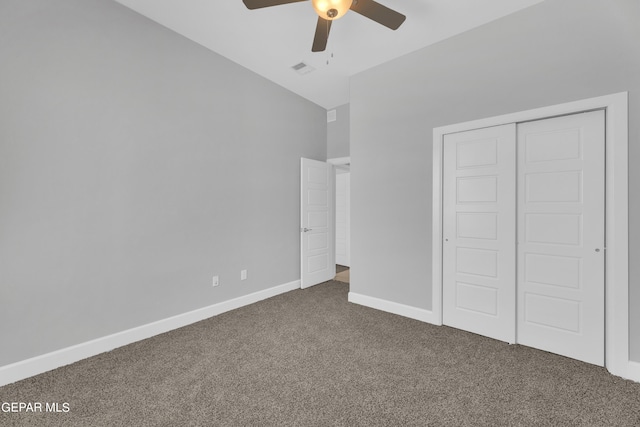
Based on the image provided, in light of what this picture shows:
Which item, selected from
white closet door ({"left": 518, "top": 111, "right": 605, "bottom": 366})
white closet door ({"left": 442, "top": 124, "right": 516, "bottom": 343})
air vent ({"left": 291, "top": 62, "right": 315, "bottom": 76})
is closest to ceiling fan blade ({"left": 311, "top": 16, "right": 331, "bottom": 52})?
air vent ({"left": 291, "top": 62, "right": 315, "bottom": 76})

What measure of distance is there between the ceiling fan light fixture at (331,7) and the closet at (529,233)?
1.74m

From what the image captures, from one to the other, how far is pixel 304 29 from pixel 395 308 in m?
3.20

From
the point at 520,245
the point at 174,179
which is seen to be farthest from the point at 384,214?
the point at 174,179

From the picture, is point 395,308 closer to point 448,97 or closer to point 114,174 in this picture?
point 448,97

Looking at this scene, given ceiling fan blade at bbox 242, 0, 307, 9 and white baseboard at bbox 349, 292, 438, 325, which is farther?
white baseboard at bbox 349, 292, 438, 325

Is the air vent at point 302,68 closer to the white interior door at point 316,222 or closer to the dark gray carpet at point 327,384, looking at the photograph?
the white interior door at point 316,222

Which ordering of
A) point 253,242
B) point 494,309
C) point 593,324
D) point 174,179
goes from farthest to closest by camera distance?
1. point 253,242
2. point 174,179
3. point 494,309
4. point 593,324

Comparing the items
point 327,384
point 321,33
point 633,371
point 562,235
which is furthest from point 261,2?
point 633,371

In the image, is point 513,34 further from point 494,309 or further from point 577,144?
point 494,309

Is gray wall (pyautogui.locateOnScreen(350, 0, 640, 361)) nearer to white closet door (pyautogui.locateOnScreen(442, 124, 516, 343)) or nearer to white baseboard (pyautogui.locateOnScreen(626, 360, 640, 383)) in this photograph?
white baseboard (pyautogui.locateOnScreen(626, 360, 640, 383))

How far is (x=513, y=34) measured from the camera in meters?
2.50

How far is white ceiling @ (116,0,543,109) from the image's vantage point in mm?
2432

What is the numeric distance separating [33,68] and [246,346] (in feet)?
9.01

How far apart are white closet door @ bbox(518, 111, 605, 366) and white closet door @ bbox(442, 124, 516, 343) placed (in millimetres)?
102
